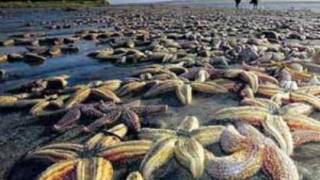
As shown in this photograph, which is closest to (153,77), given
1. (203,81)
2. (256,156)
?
(203,81)

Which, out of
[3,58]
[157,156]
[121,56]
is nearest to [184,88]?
[157,156]

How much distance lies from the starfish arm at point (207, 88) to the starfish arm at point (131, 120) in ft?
5.13

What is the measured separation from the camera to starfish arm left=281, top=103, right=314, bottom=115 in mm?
5766

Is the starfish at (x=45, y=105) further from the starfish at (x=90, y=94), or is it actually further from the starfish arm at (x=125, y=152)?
the starfish arm at (x=125, y=152)

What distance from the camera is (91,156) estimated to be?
4684 millimetres

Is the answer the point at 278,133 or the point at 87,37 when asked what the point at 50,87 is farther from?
the point at 87,37

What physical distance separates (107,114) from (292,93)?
268 centimetres

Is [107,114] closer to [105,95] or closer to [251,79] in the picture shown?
[105,95]

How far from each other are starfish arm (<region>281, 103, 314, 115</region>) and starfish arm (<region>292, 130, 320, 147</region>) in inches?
20.6

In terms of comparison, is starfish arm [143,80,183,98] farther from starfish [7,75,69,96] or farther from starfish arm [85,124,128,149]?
starfish [7,75,69,96]

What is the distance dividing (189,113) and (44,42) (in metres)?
11.0

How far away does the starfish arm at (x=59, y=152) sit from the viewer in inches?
190

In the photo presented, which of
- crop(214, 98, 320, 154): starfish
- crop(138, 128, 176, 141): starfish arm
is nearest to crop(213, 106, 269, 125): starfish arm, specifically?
crop(214, 98, 320, 154): starfish

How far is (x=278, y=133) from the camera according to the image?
5008 mm
